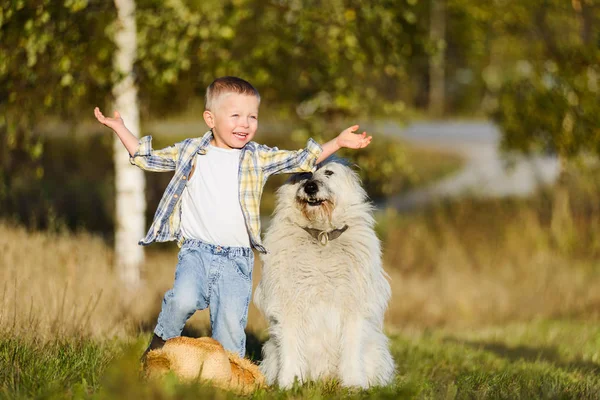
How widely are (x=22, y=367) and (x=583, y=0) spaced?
826 centimetres

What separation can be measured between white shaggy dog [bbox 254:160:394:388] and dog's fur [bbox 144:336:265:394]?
1.81 feet

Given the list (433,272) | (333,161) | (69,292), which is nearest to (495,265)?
(433,272)

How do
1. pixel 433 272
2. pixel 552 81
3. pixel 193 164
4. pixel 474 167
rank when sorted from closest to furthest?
1. pixel 193 164
2. pixel 552 81
3. pixel 433 272
4. pixel 474 167

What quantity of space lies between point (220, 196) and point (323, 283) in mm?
784

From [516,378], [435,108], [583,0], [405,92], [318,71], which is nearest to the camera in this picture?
[516,378]

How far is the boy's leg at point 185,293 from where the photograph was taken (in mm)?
4324

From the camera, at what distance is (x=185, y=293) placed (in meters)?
4.31

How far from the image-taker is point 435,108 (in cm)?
4481

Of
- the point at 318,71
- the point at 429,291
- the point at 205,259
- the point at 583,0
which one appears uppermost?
the point at 583,0

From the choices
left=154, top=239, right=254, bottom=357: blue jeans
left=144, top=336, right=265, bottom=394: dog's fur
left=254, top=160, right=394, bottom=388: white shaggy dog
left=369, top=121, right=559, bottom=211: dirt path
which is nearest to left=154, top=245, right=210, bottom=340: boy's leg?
left=154, top=239, right=254, bottom=357: blue jeans

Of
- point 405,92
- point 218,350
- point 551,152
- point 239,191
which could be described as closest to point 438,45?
point 551,152

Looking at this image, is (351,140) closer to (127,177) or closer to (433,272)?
(127,177)

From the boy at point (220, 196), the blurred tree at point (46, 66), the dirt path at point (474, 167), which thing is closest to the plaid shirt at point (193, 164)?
the boy at point (220, 196)

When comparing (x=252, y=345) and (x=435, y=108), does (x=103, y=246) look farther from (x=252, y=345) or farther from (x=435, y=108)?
(x=435, y=108)
